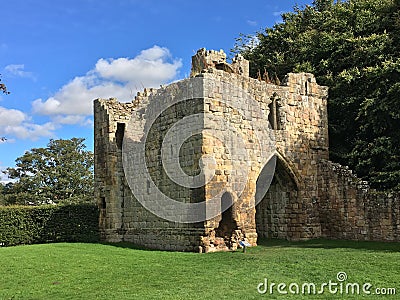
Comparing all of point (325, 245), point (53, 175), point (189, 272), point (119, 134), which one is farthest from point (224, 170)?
point (53, 175)

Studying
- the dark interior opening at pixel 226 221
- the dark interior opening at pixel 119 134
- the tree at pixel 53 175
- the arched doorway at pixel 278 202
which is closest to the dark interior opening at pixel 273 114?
the arched doorway at pixel 278 202

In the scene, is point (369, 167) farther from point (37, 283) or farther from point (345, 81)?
point (37, 283)

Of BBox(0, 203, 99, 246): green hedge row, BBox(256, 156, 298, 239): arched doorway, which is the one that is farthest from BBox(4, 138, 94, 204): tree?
BBox(256, 156, 298, 239): arched doorway

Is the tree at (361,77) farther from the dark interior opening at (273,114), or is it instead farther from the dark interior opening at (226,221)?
the dark interior opening at (226,221)

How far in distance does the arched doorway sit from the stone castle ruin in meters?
0.04

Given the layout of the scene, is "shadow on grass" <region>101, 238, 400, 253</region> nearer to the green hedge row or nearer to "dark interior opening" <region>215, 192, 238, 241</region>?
"dark interior opening" <region>215, 192, 238, 241</region>

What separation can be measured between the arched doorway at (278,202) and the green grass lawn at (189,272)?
9.78ft

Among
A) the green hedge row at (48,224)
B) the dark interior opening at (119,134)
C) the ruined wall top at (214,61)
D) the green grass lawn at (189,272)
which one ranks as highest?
the ruined wall top at (214,61)

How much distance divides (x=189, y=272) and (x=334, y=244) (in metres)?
6.17

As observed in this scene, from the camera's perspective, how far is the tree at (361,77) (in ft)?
53.5

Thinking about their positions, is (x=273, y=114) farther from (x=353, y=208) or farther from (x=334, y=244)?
(x=334, y=244)

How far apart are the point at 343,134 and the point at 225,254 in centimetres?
851

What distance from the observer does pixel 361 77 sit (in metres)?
17.7

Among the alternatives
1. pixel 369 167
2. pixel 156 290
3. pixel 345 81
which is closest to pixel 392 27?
pixel 345 81
